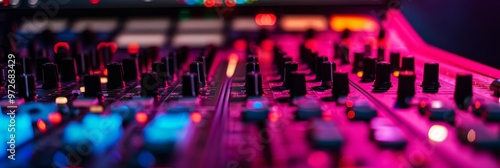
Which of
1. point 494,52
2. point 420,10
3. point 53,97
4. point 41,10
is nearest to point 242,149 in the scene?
point 53,97

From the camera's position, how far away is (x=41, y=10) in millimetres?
2268

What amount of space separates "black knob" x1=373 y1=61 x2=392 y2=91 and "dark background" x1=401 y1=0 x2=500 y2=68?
0.39m

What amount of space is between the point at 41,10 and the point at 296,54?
42.4 inches

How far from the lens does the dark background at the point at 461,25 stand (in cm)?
157

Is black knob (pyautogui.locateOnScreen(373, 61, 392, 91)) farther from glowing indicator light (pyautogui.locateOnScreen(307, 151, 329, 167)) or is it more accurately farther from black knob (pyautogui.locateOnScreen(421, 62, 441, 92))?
glowing indicator light (pyautogui.locateOnScreen(307, 151, 329, 167))

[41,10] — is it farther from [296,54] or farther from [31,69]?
[296,54]

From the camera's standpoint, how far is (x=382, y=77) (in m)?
1.30

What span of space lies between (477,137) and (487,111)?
0.18 m

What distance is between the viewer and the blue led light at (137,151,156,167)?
75 cm

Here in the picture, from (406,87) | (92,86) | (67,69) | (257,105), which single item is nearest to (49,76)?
(67,69)

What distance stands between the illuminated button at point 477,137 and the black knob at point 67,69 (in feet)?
3.56

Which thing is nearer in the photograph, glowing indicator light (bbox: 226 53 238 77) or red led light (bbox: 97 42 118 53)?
glowing indicator light (bbox: 226 53 238 77)

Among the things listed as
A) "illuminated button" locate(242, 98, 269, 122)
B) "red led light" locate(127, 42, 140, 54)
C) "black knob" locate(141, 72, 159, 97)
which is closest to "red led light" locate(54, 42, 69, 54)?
"red led light" locate(127, 42, 140, 54)

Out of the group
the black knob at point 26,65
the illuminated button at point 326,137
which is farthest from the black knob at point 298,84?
the black knob at point 26,65
